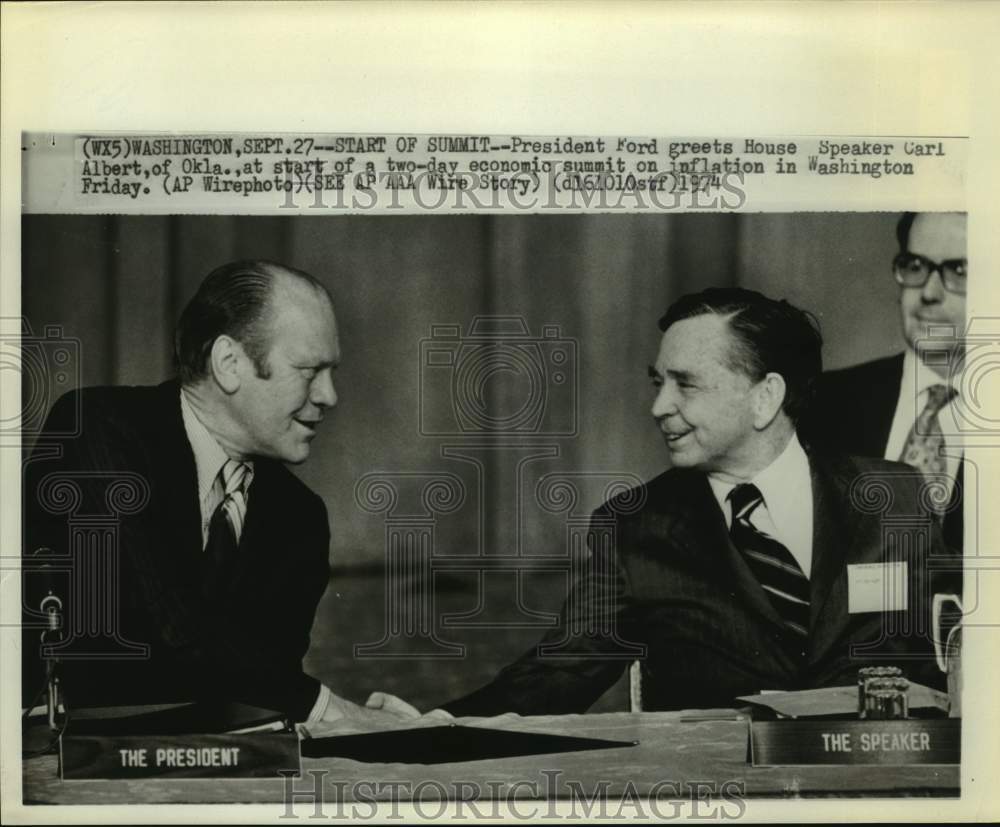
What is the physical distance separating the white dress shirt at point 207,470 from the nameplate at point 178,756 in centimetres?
11

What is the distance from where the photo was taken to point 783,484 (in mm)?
3998

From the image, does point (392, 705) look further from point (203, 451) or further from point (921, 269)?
point (921, 269)

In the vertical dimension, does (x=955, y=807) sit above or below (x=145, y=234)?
below

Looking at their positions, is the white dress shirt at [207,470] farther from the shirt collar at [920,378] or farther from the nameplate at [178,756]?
the shirt collar at [920,378]

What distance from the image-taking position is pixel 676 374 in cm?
396

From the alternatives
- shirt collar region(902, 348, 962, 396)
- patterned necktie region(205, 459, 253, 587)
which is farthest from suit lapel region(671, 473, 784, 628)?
patterned necktie region(205, 459, 253, 587)

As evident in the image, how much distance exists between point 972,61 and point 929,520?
1.13 metres

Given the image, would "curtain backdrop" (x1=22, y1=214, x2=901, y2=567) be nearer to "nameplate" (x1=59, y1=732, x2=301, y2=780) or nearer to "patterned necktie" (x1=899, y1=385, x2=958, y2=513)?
"patterned necktie" (x1=899, y1=385, x2=958, y2=513)

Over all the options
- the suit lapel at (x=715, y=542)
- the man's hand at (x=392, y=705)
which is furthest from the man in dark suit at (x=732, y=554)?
the man's hand at (x=392, y=705)

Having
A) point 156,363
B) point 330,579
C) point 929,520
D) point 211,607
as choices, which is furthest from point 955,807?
point 156,363

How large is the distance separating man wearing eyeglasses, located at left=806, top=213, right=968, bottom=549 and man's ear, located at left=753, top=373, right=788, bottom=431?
10 cm

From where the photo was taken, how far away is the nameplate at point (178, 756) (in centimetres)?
394

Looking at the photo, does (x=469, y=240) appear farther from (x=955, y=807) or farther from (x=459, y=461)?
(x=955, y=807)

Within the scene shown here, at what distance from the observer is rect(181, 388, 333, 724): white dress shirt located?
155 inches
